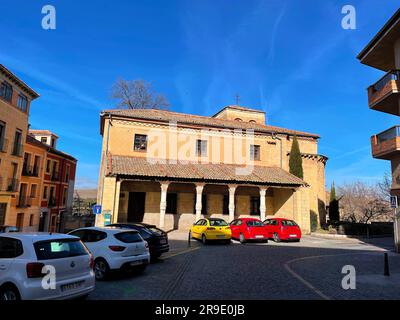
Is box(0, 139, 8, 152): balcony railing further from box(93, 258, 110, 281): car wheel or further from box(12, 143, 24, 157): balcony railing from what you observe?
box(93, 258, 110, 281): car wheel

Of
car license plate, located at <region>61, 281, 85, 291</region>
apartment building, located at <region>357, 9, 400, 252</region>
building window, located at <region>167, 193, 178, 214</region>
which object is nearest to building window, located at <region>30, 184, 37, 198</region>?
building window, located at <region>167, 193, 178, 214</region>

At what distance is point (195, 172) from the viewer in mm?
23062

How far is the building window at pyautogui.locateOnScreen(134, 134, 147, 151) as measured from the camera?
24819 mm

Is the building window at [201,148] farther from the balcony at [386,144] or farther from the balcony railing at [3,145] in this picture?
the balcony railing at [3,145]

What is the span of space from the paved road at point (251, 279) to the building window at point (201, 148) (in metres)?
14.4

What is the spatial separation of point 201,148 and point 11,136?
57.5 feet

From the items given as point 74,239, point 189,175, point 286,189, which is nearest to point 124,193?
point 189,175

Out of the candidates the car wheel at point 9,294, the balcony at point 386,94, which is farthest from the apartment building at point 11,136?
the balcony at point 386,94

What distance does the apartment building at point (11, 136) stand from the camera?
25.2m

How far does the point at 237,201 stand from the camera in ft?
85.4

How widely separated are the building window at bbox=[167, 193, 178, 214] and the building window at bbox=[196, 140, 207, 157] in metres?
4.55

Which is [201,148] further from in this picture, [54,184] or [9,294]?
[54,184]

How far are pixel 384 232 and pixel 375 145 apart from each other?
12.6 metres

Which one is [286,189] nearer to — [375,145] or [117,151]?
[375,145]
